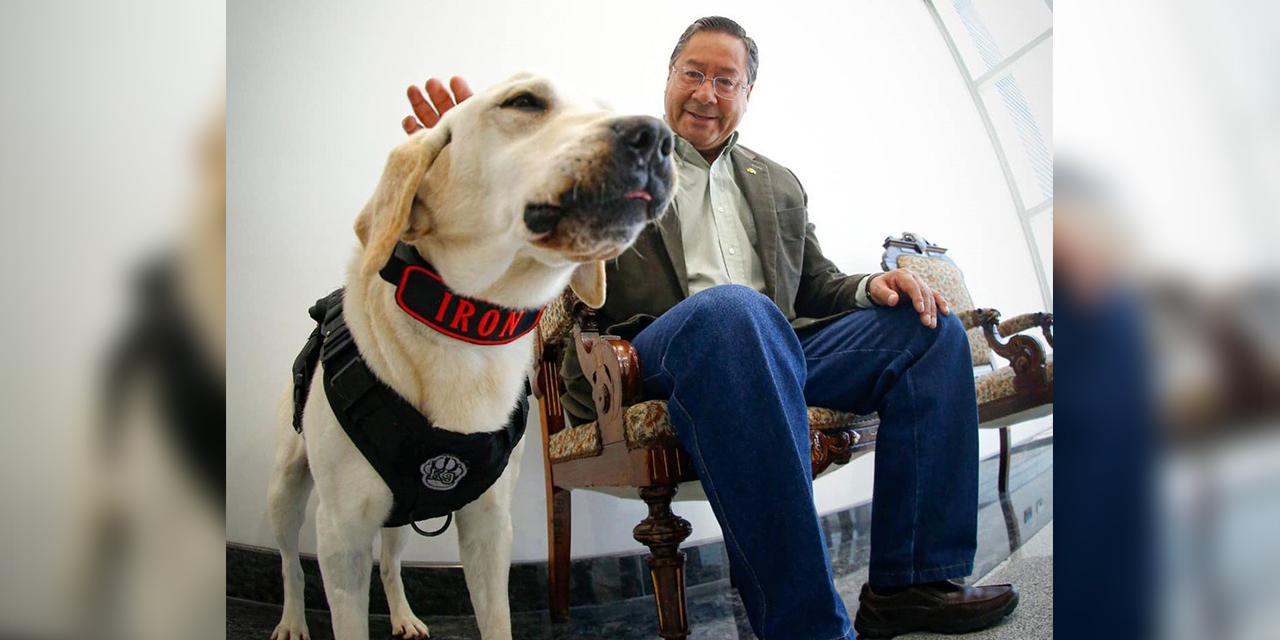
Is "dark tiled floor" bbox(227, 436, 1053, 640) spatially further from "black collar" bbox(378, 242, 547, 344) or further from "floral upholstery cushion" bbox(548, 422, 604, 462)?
"black collar" bbox(378, 242, 547, 344)

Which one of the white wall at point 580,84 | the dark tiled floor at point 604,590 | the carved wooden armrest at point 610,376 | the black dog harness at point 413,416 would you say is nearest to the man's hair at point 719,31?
the white wall at point 580,84

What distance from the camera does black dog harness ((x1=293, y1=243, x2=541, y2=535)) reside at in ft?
3.07

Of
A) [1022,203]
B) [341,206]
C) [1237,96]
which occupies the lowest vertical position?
[1237,96]

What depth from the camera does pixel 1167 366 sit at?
14.6 inches

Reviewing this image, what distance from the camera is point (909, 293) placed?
53.4 inches

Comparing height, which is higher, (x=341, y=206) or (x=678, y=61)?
(x=678, y=61)

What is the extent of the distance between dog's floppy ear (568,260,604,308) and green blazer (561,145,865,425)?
0.31m

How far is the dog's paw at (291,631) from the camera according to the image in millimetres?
1209

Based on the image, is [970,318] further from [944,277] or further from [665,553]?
[665,553]

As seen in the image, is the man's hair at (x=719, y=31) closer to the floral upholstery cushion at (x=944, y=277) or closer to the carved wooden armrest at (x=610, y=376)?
the carved wooden armrest at (x=610, y=376)

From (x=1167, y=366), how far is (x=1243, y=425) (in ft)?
0.14

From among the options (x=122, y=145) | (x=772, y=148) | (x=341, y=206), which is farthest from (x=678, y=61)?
(x=122, y=145)

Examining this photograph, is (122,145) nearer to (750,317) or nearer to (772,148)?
(750,317)

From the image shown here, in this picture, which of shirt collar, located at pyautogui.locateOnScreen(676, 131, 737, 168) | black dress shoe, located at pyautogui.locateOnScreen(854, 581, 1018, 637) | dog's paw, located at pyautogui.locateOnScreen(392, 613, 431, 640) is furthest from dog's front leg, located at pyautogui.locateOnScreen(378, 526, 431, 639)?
shirt collar, located at pyautogui.locateOnScreen(676, 131, 737, 168)
